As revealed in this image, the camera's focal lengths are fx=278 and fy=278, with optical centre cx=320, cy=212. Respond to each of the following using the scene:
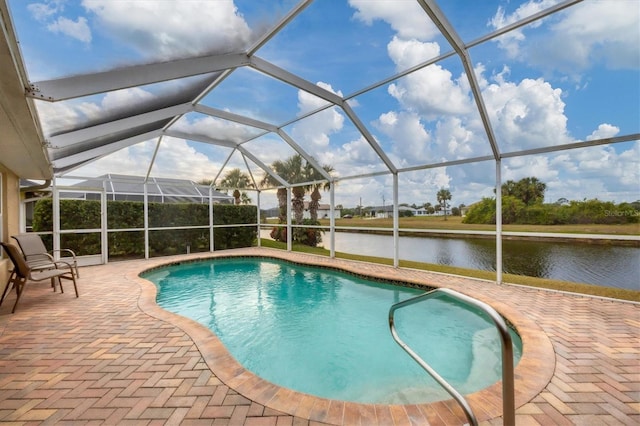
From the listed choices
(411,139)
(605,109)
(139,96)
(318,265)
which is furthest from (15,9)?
(318,265)

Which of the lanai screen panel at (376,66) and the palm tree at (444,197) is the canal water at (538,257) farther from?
the lanai screen panel at (376,66)

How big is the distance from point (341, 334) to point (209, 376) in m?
2.61

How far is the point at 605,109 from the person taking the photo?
4785 mm

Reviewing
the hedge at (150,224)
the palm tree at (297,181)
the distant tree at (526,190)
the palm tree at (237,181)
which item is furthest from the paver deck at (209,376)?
the palm tree at (237,181)

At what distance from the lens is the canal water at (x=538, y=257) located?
5.70 meters

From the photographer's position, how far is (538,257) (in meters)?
7.27

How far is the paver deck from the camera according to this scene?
227 cm

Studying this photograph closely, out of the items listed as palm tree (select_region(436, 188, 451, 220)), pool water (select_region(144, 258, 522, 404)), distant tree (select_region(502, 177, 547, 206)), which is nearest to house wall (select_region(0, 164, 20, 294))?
pool water (select_region(144, 258, 522, 404))

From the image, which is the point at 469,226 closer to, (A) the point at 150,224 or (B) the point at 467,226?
(B) the point at 467,226

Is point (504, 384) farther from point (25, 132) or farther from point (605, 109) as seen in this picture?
point (25, 132)

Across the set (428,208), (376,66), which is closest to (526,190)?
(428,208)

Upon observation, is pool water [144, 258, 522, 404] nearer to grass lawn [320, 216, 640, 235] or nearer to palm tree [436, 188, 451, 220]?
grass lawn [320, 216, 640, 235]

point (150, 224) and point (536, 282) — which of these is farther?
point (150, 224)

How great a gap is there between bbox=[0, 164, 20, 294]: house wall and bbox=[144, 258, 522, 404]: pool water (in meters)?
3.08
